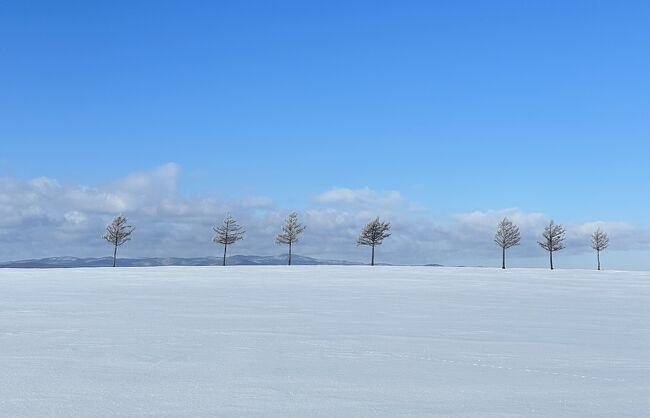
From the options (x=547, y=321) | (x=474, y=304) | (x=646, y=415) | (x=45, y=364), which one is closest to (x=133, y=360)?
(x=45, y=364)

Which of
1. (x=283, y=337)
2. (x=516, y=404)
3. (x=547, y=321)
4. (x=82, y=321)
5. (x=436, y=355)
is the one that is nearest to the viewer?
(x=516, y=404)

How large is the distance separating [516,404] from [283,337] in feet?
16.5

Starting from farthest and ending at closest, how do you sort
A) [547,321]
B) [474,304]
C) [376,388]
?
[474,304] < [547,321] < [376,388]

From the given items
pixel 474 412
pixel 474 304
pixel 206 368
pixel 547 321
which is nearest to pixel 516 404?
pixel 474 412

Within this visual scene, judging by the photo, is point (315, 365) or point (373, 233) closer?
point (315, 365)

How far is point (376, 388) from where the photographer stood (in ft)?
19.5

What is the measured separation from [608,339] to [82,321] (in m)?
10.3

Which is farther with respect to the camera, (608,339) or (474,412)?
(608,339)

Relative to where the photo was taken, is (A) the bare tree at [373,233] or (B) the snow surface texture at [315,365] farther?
(A) the bare tree at [373,233]

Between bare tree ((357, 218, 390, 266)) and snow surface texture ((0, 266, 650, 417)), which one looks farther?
bare tree ((357, 218, 390, 266))

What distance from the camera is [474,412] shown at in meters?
5.00

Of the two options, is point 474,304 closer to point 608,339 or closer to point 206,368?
point 608,339

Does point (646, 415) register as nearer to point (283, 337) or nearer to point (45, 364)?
point (283, 337)

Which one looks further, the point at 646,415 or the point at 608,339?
the point at 608,339
